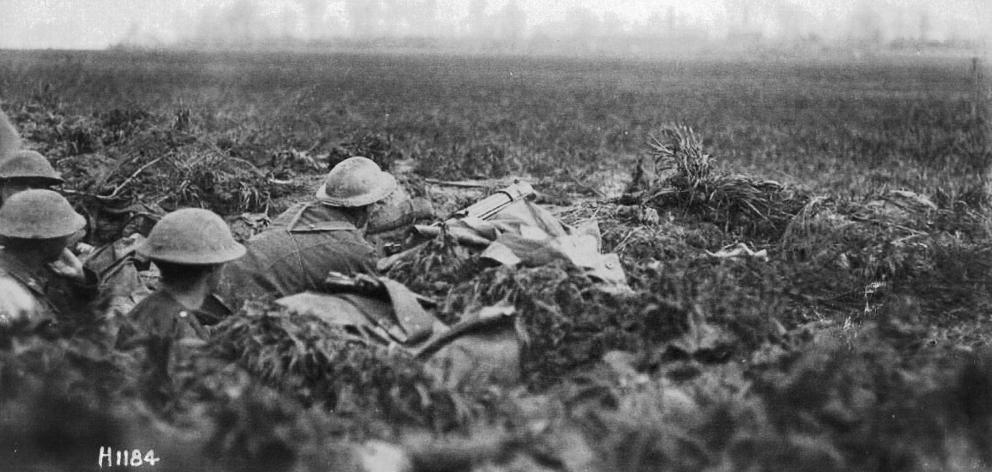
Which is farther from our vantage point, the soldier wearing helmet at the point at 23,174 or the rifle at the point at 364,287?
the soldier wearing helmet at the point at 23,174

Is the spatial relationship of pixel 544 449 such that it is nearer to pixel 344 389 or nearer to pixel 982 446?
pixel 344 389

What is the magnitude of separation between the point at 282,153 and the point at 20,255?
6780mm

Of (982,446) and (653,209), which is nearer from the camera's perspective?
(982,446)

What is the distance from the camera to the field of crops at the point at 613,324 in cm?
235

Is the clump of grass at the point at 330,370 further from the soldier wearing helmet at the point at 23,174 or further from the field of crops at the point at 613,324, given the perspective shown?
the soldier wearing helmet at the point at 23,174

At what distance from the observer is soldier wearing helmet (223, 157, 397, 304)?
15.1 feet

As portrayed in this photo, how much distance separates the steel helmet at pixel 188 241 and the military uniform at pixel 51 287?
1.42 ft

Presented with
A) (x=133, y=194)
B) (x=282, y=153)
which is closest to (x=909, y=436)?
(x=133, y=194)

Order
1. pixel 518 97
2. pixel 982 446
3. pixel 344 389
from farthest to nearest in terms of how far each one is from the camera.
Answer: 1. pixel 518 97
2. pixel 344 389
3. pixel 982 446

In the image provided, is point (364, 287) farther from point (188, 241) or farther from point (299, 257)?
point (188, 241)

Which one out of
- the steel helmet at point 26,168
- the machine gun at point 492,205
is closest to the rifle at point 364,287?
the machine gun at point 492,205

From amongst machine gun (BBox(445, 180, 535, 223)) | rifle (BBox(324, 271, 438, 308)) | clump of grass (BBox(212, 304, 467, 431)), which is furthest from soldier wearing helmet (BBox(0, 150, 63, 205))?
clump of grass (BBox(212, 304, 467, 431))

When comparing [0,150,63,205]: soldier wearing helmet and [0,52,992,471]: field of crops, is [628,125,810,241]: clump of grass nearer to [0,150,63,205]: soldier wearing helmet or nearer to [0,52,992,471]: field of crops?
[0,52,992,471]: field of crops

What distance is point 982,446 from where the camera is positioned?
2537 millimetres
